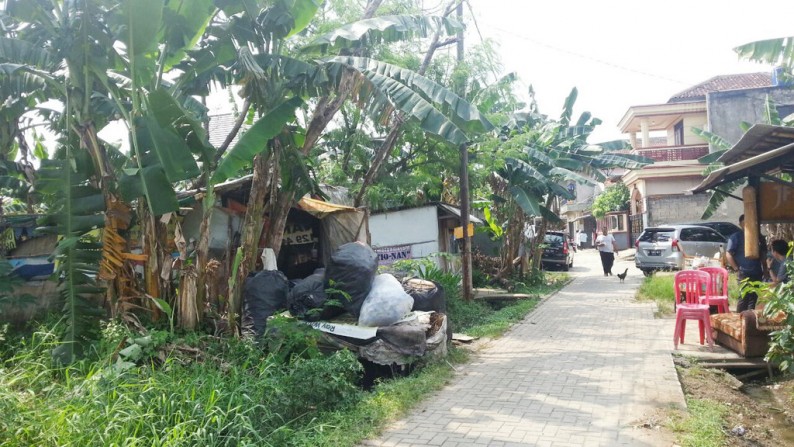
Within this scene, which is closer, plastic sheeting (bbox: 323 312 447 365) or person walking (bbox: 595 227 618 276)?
plastic sheeting (bbox: 323 312 447 365)

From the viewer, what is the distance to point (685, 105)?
94.4 ft

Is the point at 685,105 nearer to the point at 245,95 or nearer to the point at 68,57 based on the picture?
the point at 245,95

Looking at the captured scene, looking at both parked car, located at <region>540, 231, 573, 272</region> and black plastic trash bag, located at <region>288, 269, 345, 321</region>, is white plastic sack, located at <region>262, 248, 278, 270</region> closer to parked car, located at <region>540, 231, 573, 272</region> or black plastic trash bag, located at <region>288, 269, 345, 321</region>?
black plastic trash bag, located at <region>288, 269, 345, 321</region>

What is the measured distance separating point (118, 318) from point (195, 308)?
2.78 ft

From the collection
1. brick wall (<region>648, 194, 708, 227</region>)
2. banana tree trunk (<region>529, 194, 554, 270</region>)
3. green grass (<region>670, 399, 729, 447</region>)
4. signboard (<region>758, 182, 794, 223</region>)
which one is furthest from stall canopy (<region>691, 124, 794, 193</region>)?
brick wall (<region>648, 194, 708, 227</region>)

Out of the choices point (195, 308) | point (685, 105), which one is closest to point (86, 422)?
point (195, 308)

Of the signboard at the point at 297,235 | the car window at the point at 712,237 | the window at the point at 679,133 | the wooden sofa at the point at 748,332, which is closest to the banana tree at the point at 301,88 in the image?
the signboard at the point at 297,235

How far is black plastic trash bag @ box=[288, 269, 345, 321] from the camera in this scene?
7.50 metres

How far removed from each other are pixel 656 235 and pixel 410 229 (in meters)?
8.82

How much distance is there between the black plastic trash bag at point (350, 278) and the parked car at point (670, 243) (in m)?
13.6

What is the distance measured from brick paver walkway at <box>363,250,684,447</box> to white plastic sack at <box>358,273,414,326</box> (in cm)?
105

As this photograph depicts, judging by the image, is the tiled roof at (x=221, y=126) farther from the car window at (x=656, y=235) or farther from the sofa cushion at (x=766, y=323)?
the sofa cushion at (x=766, y=323)

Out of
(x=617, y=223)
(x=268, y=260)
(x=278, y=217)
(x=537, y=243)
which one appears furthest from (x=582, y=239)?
(x=268, y=260)

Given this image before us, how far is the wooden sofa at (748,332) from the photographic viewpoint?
727 cm
